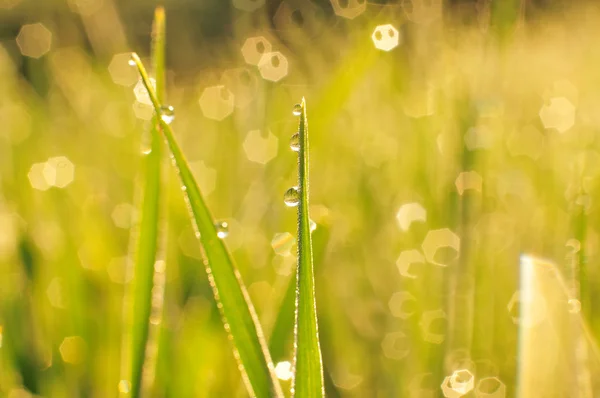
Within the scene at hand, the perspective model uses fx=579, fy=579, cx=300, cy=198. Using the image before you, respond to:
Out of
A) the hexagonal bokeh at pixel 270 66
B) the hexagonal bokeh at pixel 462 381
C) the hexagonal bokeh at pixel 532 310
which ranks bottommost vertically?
the hexagonal bokeh at pixel 462 381

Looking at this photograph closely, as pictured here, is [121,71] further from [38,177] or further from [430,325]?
[430,325]

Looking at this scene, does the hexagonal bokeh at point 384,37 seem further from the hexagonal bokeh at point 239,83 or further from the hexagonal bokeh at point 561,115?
the hexagonal bokeh at point 239,83

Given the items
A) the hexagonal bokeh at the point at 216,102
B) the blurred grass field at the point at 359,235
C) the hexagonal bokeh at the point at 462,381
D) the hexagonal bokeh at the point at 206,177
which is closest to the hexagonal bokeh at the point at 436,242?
the blurred grass field at the point at 359,235

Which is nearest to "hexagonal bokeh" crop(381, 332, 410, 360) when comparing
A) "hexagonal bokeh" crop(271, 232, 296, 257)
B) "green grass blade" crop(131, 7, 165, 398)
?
"hexagonal bokeh" crop(271, 232, 296, 257)

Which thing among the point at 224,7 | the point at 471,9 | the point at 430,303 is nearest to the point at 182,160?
the point at 430,303

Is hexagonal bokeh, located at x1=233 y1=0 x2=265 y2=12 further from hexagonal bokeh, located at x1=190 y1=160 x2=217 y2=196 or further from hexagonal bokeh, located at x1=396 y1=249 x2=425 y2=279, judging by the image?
hexagonal bokeh, located at x1=396 y1=249 x2=425 y2=279

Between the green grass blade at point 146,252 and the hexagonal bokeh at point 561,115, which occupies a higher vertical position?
the hexagonal bokeh at point 561,115

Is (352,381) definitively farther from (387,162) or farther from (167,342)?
(387,162)
